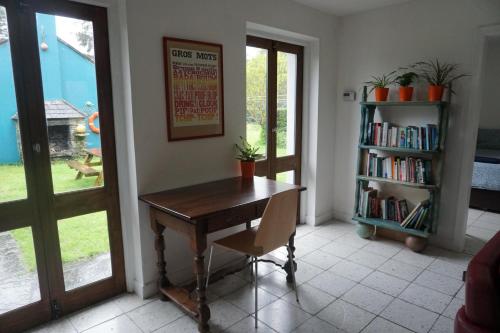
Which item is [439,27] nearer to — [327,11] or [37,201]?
[327,11]

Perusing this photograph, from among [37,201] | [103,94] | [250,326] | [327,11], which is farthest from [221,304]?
[327,11]

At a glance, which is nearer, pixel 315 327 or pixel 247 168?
pixel 315 327

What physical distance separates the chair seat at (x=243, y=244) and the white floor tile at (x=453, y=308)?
138 centimetres

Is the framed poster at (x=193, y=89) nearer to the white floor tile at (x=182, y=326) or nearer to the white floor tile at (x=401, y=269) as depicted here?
the white floor tile at (x=182, y=326)

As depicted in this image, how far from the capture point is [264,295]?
2.55 m

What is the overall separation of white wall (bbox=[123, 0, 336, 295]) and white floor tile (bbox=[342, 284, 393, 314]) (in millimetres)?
1101

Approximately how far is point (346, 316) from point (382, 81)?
7.94 ft

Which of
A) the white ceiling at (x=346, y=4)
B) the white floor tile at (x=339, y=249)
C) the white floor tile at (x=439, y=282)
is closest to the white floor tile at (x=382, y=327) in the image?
the white floor tile at (x=439, y=282)

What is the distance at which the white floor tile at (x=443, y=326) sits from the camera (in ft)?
7.02

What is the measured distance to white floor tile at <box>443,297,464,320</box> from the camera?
2.31m

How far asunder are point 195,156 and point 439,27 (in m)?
2.61

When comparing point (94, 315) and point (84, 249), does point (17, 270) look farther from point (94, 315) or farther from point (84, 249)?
point (94, 315)

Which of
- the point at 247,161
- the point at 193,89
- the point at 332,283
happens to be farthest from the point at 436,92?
the point at 193,89

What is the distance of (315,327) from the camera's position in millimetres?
2170
